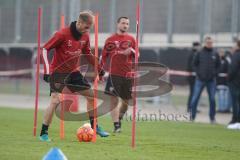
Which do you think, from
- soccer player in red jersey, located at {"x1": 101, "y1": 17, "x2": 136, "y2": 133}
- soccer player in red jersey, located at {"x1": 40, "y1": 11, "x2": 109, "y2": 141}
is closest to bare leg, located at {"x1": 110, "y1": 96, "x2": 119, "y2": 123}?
A: soccer player in red jersey, located at {"x1": 101, "y1": 17, "x2": 136, "y2": 133}

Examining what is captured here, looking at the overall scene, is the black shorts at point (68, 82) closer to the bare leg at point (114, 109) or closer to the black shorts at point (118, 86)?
the bare leg at point (114, 109)

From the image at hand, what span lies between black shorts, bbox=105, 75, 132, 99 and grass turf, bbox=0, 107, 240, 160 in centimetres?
81

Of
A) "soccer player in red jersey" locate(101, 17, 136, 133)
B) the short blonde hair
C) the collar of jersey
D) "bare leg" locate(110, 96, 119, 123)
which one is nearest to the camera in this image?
the short blonde hair

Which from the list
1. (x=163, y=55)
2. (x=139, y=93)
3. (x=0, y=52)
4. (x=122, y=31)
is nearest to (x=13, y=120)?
(x=122, y=31)

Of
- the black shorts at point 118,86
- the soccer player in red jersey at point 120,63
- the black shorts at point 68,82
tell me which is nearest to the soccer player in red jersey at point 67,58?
the black shorts at point 68,82

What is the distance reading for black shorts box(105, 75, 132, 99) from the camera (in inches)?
581

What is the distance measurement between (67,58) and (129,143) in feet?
5.94

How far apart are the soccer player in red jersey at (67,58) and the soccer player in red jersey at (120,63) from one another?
2.00m

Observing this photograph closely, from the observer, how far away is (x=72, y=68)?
12.2 metres

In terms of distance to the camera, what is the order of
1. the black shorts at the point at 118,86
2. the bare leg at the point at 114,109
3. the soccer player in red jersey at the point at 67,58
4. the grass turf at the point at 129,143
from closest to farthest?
the grass turf at the point at 129,143
the soccer player in red jersey at the point at 67,58
the bare leg at the point at 114,109
the black shorts at the point at 118,86

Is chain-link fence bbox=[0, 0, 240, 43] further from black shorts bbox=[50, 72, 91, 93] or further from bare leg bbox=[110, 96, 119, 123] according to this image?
black shorts bbox=[50, 72, 91, 93]

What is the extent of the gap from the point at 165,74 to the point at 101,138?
486 inches

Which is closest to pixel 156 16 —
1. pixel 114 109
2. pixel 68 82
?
pixel 114 109

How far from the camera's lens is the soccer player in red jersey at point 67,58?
11633mm
